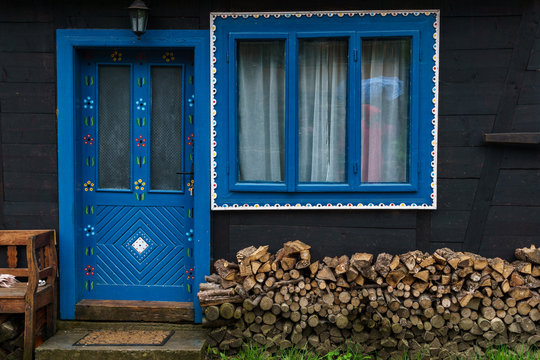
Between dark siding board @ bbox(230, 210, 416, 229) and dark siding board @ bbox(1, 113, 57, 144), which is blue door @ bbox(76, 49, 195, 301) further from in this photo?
dark siding board @ bbox(230, 210, 416, 229)

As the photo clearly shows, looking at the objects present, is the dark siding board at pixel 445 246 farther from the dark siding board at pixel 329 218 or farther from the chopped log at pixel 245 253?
the chopped log at pixel 245 253

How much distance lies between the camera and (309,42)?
4723 mm

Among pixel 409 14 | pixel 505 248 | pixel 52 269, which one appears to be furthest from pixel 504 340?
pixel 52 269

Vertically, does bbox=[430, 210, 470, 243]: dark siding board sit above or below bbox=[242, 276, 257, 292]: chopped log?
above

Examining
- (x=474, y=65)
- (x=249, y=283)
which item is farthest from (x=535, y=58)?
(x=249, y=283)

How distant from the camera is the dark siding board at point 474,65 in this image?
4.56 metres

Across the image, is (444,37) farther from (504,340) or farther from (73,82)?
(73,82)

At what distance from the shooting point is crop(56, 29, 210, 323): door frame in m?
4.66

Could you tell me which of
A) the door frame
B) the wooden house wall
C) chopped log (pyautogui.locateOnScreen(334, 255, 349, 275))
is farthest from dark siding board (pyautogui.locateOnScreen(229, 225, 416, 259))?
the door frame

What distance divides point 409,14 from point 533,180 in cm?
183

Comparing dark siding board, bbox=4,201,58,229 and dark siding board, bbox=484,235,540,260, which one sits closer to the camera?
dark siding board, bbox=484,235,540,260

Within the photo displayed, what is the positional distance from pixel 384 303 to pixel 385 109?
67.3 inches

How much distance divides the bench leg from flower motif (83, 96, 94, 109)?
180cm

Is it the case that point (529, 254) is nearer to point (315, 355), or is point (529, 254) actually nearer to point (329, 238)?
point (329, 238)
